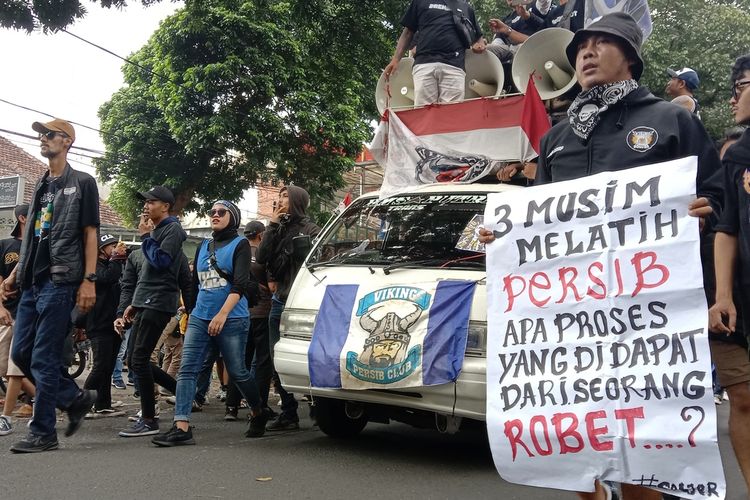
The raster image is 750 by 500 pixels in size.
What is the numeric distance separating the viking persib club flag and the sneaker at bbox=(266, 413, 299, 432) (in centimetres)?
149

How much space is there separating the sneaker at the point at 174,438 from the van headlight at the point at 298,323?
1.03 meters

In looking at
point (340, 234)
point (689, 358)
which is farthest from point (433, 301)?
point (689, 358)

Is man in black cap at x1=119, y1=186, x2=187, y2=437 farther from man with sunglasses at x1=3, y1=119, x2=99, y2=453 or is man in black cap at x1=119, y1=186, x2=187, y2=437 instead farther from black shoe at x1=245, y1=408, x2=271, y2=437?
black shoe at x1=245, y1=408, x2=271, y2=437

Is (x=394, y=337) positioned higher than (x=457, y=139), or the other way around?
(x=457, y=139)

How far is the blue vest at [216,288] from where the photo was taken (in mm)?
5867

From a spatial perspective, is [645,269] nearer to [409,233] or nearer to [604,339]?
[604,339]

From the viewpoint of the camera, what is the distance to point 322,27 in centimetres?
1148

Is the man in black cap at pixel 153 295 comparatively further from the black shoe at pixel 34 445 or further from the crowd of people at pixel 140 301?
the black shoe at pixel 34 445

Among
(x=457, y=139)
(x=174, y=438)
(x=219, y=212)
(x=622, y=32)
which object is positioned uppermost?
(x=457, y=139)

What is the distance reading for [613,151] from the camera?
328cm

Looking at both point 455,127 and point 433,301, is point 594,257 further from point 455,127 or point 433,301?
point 455,127

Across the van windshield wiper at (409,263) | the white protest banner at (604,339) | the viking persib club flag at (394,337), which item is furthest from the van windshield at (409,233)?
the white protest banner at (604,339)

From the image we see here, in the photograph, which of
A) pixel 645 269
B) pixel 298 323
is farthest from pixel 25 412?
pixel 645 269

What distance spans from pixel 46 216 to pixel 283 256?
192 centimetres
